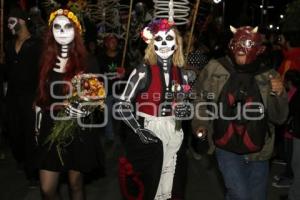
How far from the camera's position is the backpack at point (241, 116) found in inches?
192

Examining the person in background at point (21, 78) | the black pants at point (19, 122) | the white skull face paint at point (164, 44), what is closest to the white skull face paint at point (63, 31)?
the white skull face paint at point (164, 44)

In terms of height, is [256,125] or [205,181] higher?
[256,125]

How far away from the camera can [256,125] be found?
4.88 metres

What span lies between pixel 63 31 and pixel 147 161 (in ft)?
4.57

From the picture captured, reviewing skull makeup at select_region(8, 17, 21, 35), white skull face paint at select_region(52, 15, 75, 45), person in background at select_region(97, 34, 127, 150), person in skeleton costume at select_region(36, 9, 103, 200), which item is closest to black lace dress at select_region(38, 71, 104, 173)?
person in skeleton costume at select_region(36, 9, 103, 200)

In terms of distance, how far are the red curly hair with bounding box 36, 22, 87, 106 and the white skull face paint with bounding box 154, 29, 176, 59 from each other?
2.18ft

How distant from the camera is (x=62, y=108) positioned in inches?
198

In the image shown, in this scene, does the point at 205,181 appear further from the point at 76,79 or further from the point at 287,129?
the point at 76,79

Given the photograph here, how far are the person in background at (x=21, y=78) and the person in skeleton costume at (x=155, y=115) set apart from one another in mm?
2035

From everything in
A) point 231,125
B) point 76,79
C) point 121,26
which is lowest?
point 231,125

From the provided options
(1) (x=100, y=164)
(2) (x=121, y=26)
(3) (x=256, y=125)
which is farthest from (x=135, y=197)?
(2) (x=121, y=26)

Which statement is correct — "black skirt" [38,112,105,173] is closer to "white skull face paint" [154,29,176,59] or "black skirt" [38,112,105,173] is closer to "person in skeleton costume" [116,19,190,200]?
"person in skeleton costume" [116,19,190,200]

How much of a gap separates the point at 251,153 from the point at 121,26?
7.63 metres

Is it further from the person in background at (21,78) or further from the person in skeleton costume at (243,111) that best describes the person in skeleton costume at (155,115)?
the person in background at (21,78)
